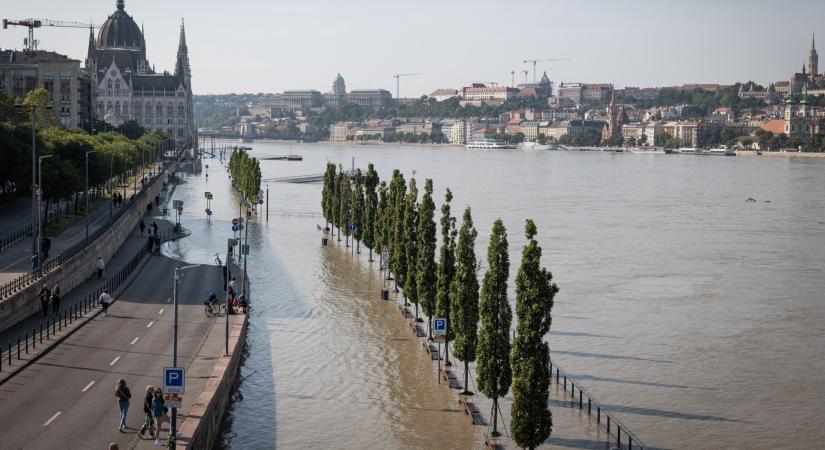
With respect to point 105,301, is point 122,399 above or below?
below

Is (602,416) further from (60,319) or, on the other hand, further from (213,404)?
(60,319)

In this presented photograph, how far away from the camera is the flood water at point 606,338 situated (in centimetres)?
3142

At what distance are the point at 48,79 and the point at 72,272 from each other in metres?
113

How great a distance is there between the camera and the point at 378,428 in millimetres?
30719

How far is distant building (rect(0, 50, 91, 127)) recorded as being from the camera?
146 m

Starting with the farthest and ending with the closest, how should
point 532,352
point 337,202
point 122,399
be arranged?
point 337,202 → point 532,352 → point 122,399

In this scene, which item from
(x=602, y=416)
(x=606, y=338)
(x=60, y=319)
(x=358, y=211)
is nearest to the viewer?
(x=602, y=416)

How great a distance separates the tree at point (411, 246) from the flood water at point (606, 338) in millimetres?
1448

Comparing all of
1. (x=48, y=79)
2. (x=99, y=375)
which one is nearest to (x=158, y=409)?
(x=99, y=375)

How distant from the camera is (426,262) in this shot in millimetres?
40906

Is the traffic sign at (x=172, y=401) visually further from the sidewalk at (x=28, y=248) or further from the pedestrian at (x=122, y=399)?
the sidewalk at (x=28, y=248)

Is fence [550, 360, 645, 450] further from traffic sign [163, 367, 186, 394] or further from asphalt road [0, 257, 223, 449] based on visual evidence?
asphalt road [0, 257, 223, 449]

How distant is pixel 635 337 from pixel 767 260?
2799 centimetres

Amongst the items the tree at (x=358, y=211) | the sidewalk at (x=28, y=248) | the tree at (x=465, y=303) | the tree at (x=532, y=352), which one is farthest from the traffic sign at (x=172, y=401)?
the tree at (x=358, y=211)
